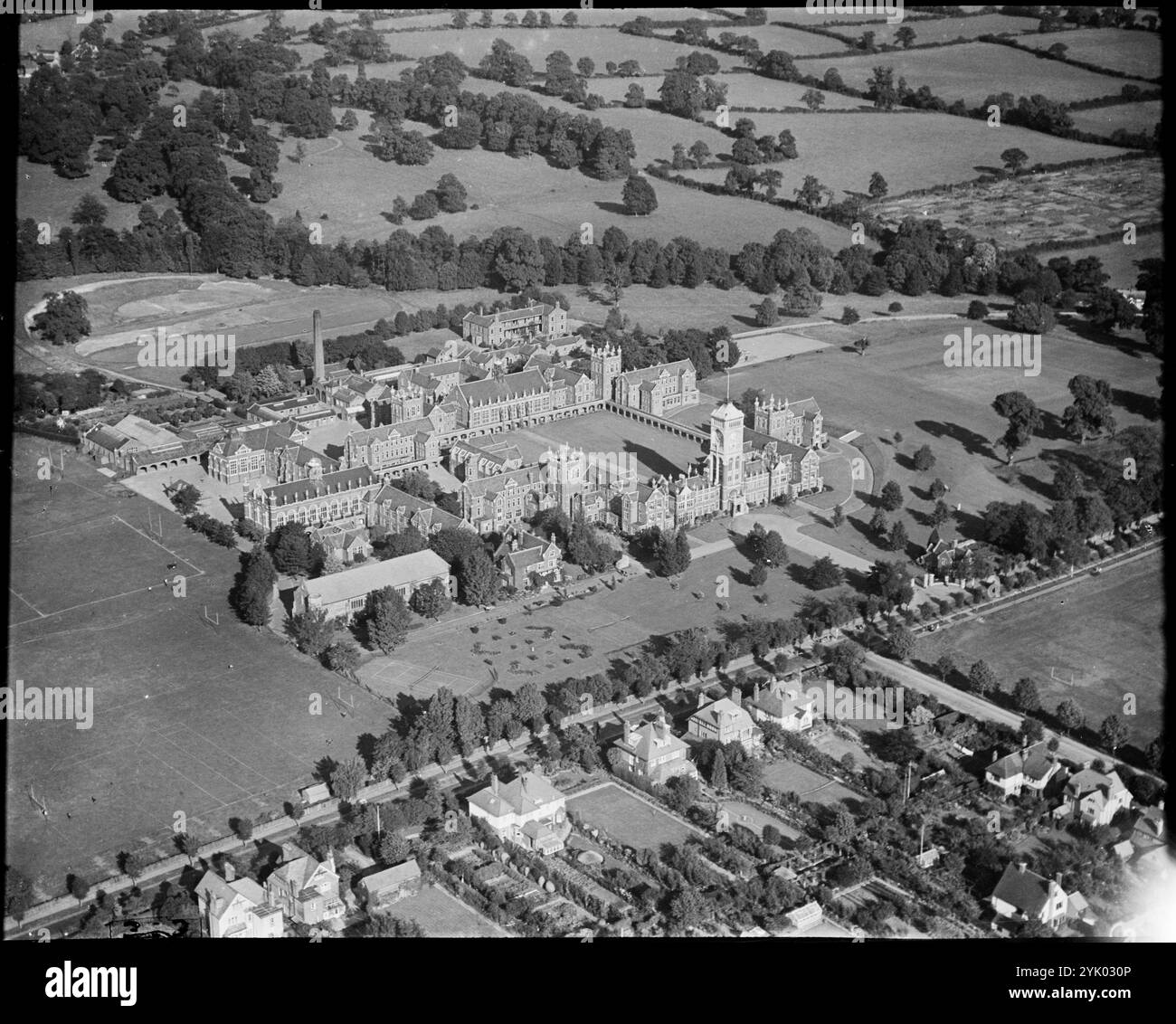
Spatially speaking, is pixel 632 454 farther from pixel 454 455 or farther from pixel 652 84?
pixel 652 84

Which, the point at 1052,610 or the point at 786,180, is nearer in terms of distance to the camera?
the point at 1052,610

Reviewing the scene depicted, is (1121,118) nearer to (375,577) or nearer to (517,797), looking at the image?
(375,577)

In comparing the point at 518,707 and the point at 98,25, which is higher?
the point at 98,25

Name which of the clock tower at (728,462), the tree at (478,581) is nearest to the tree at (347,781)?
the tree at (478,581)

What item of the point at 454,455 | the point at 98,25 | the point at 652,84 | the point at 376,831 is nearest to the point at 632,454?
the point at 454,455

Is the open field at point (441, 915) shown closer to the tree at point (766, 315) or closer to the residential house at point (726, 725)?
the residential house at point (726, 725)

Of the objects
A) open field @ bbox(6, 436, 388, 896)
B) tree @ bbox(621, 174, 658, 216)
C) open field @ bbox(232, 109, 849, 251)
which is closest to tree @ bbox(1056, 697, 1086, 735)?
open field @ bbox(6, 436, 388, 896)

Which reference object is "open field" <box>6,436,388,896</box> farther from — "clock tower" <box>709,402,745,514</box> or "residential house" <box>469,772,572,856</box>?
"clock tower" <box>709,402,745,514</box>
